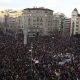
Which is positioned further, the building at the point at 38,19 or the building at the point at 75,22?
the building at the point at 75,22

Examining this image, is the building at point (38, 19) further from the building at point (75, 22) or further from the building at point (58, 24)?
the building at point (75, 22)

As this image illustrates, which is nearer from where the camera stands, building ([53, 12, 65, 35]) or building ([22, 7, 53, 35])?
building ([22, 7, 53, 35])

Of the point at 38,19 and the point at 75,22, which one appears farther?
the point at 75,22

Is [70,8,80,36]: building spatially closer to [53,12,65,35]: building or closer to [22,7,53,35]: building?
[53,12,65,35]: building

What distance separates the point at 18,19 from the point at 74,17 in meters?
22.6

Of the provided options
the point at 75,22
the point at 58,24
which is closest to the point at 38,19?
the point at 58,24

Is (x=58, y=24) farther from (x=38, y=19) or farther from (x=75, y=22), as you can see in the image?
(x=38, y=19)

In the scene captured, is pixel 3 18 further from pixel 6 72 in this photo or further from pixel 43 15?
pixel 6 72

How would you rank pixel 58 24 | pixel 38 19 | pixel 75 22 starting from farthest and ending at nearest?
pixel 58 24 → pixel 75 22 → pixel 38 19

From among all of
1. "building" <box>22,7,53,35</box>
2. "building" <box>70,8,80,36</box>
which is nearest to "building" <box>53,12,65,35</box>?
"building" <box>22,7,53,35</box>

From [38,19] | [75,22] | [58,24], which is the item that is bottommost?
[58,24]

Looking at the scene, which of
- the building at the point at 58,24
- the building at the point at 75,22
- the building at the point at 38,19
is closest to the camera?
the building at the point at 38,19

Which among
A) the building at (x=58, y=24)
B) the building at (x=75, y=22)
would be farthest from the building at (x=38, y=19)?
the building at (x=75, y=22)

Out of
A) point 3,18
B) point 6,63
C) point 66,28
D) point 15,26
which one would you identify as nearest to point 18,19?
point 15,26
